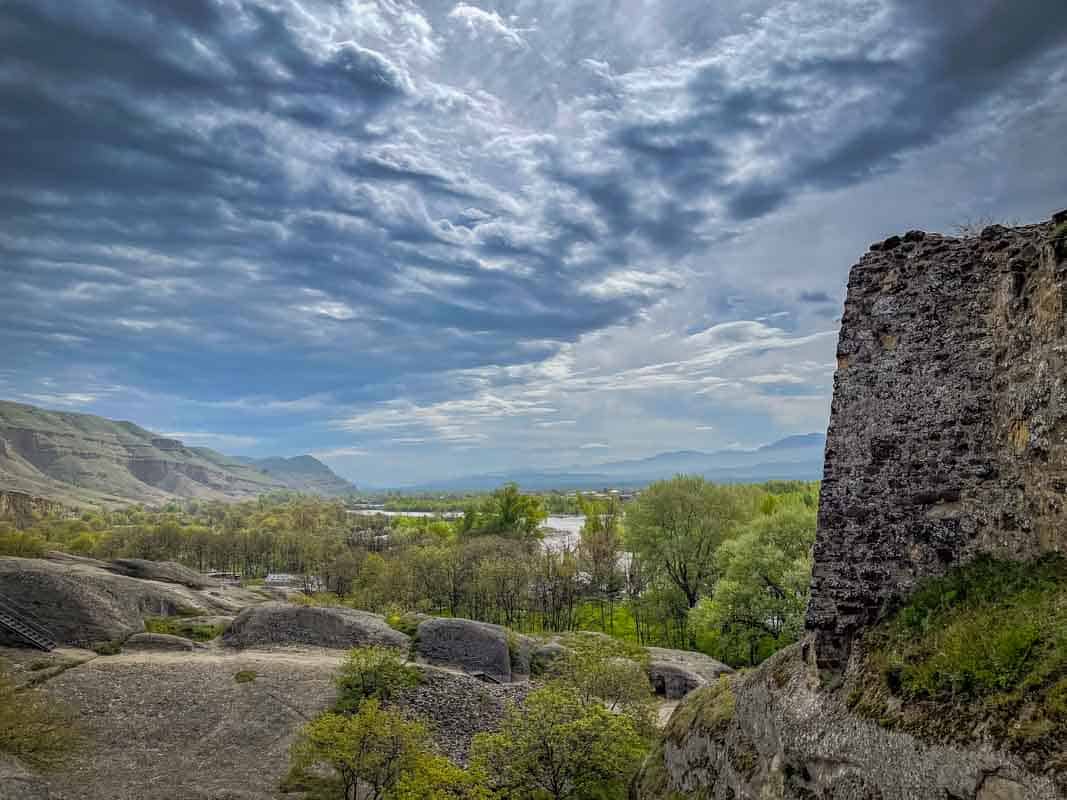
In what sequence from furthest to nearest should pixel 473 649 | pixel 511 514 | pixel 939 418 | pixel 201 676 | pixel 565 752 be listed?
pixel 511 514 → pixel 473 649 → pixel 201 676 → pixel 565 752 → pixel 939 418

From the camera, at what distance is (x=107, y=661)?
2973cm

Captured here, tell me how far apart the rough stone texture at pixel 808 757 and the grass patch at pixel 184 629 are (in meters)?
33.8

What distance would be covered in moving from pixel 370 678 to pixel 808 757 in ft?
79.6

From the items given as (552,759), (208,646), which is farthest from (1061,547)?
(208,646)

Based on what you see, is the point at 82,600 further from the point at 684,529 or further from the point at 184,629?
the point at 684,529

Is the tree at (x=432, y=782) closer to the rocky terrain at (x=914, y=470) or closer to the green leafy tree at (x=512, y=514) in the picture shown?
the rocky terrain at (x=914, y=470)

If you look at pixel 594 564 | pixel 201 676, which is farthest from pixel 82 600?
pixel 594 564

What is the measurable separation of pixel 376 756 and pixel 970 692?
17.9m

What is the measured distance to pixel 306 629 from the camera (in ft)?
123

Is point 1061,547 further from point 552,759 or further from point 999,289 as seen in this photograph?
point 552,759

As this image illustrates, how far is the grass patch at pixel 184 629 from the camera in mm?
36500

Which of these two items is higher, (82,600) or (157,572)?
(82,600)

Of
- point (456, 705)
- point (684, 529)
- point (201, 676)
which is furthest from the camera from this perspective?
point (684, 529)

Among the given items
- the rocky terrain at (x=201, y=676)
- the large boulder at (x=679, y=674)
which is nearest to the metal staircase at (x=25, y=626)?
the rocky terrain at (x=201, y=676)
